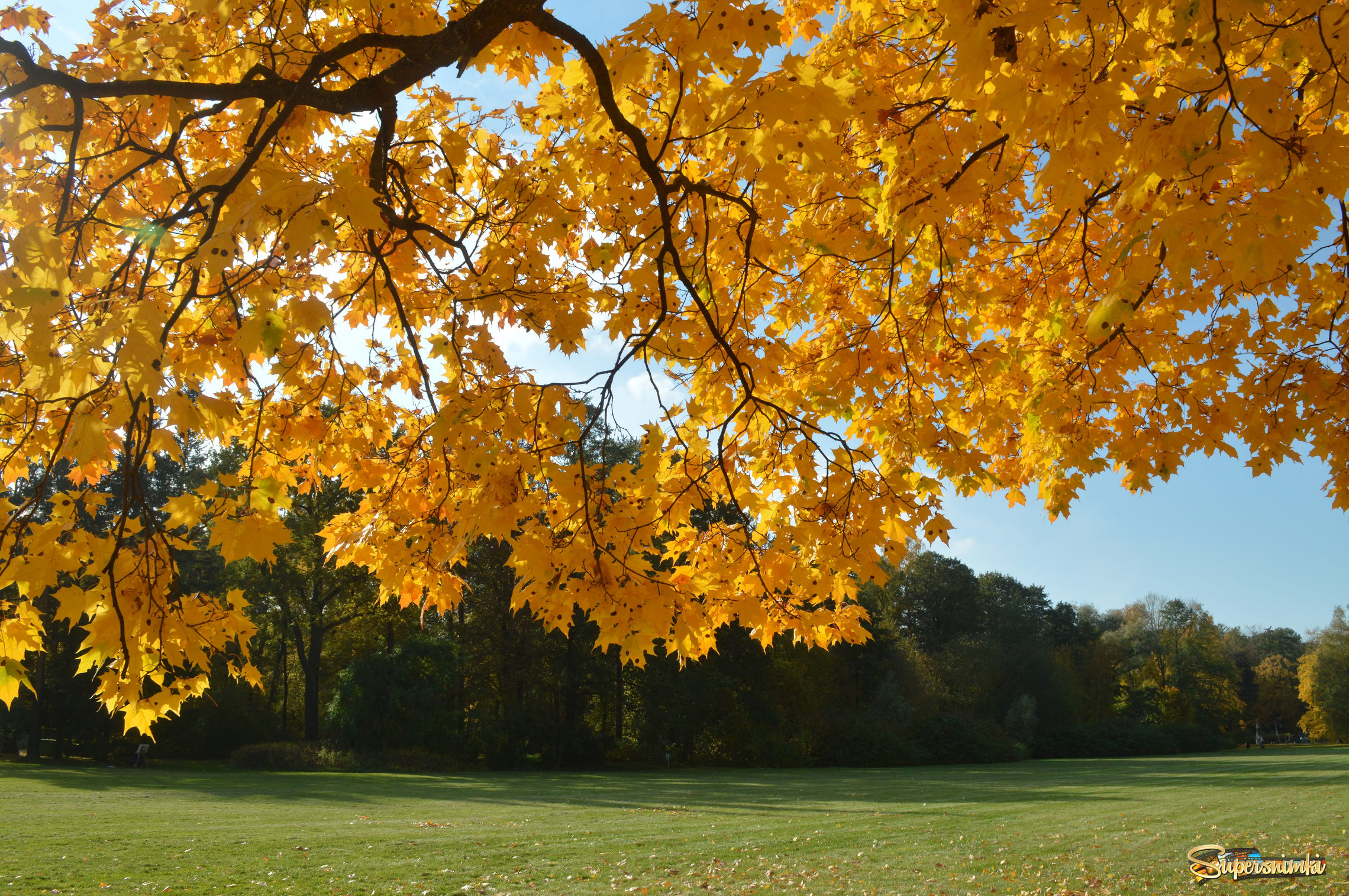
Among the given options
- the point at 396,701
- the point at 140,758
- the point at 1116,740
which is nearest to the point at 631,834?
the point at 396,701

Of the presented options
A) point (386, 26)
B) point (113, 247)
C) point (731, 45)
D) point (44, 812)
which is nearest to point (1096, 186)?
point (731, 45)

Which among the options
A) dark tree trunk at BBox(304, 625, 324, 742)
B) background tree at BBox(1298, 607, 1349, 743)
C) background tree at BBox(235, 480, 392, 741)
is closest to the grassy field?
dark tree trunk at BBox(304, 625, 324, 742)

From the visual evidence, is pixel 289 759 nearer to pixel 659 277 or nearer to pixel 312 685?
pixel 312 685

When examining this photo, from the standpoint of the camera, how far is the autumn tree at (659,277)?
2506 millimetres

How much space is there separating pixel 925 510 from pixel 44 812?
45.1 ft

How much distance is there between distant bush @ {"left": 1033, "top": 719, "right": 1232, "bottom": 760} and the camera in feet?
112

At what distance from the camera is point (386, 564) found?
4305 mm

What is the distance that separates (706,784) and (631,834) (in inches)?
387

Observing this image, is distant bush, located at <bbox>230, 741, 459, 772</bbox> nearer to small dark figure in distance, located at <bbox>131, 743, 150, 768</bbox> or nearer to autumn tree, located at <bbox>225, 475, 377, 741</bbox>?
small dark figure in distance, located at <bbox>131, 743, 150, 768</bbox>

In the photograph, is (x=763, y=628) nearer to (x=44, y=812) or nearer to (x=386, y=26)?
(x=386, y=26)

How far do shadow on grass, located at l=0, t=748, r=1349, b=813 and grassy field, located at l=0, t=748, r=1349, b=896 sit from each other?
6.1 inches

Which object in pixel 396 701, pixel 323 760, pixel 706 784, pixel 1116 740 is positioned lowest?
pixel 1116 740

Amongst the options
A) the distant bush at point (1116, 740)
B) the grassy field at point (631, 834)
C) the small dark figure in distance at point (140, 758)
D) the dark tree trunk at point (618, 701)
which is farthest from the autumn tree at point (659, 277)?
the distant bush at point (1116, 740)

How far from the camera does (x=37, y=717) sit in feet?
79.8
